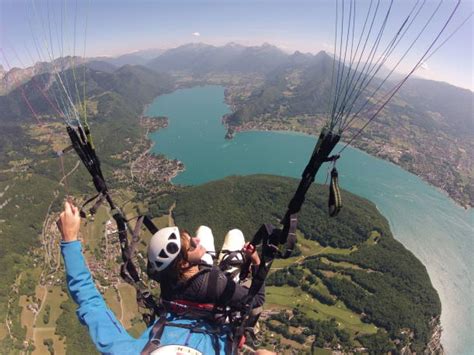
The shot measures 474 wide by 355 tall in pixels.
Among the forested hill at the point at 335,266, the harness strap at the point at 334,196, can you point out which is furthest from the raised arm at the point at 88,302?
the forested hill at the point at 335,266

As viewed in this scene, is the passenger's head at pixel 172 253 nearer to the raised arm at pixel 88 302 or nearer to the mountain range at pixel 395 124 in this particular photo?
the raised arm at pixel 88 302

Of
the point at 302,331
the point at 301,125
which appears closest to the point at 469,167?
the point at 301,125

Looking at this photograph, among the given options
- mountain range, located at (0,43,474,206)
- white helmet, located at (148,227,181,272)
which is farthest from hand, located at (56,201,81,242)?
mountain range, located at (0,43,474,206)

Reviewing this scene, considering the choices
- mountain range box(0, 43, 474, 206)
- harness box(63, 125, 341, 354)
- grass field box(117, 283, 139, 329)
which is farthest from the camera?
mountain range box(0, 43, 474, 206)

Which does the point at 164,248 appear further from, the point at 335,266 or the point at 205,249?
the point at 335,266

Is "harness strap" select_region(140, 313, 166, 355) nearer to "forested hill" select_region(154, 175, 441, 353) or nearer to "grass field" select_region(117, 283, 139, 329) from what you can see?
"grass field" select_region(117, 283, 139, 329)

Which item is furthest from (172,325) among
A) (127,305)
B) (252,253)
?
(127,305)
